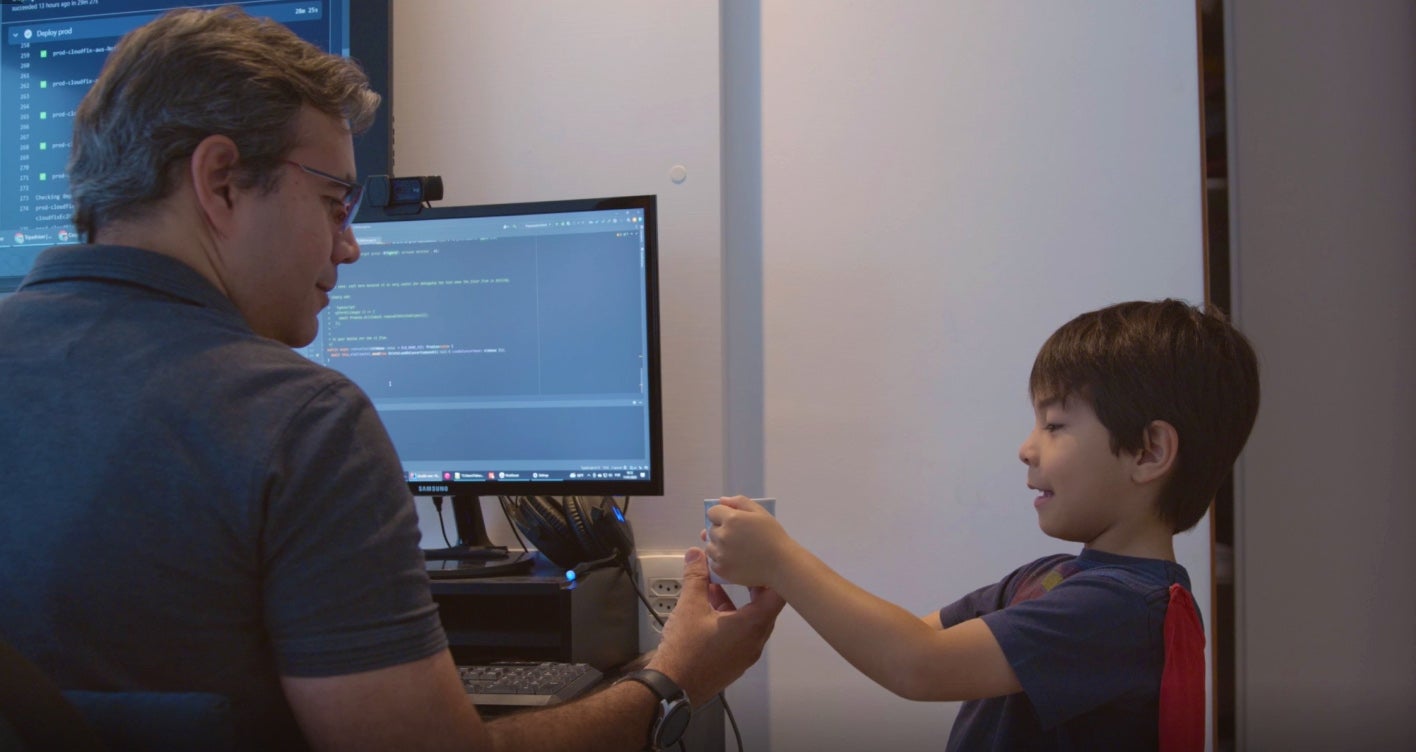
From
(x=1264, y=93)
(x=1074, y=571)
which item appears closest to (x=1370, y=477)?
(x=1264, y=93)

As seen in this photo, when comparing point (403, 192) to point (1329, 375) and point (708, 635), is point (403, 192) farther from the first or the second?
point (1329, 375)

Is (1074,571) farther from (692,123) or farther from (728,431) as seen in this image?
(692,123)

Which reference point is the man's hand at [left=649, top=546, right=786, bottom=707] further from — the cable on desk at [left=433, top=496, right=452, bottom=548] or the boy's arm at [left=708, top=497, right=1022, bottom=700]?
the cable on desk at [left=433, top=496, right=452, bottom=548]

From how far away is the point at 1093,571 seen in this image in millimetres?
1146

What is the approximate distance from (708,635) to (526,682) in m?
0.24

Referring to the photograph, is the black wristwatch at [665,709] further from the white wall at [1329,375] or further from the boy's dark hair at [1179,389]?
the white wall at [1329,375]

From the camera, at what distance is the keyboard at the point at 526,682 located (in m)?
1.22

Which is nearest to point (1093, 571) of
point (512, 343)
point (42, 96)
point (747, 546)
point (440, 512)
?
point (747, 546)

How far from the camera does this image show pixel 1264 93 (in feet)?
5.42

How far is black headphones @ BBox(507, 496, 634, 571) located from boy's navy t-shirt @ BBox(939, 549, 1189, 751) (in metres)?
0.69

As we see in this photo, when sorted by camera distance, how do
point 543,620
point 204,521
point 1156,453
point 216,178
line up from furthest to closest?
point 543,620 → point 1156,453 → point 216,178 → point 204,521

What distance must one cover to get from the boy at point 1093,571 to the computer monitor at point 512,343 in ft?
1.58

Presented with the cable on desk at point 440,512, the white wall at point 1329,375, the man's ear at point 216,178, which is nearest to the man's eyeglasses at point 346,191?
the man's ear at point 216,178

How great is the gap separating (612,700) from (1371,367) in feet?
4.24
